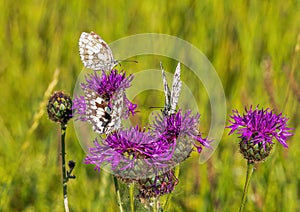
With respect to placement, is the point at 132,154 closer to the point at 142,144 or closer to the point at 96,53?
the point at 142,144

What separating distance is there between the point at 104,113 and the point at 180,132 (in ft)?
0.66

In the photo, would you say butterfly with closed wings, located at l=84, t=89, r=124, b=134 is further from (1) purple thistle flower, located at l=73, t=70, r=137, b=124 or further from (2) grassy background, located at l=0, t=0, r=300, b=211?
(2) grassy background, located at l=0, t=0, r=300, b=211

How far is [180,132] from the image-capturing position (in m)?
1.22

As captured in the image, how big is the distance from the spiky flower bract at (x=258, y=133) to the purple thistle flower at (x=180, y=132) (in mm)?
91

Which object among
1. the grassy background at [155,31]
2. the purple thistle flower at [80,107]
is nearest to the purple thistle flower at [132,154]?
the purple thistle flower at [80,107]

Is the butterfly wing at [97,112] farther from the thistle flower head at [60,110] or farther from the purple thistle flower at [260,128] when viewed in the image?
the purple thistle flower at [260,128]

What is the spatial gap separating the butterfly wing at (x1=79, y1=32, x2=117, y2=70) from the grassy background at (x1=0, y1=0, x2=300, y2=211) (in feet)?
1.75

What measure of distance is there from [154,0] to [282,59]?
0.80 m

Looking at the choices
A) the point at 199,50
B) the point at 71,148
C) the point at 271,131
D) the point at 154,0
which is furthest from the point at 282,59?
the point at 271,131

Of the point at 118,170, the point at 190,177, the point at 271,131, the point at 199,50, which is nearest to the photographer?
the point at 118,170

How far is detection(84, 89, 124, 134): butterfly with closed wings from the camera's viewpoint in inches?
44.9

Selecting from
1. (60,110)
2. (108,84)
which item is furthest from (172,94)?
(60,110)

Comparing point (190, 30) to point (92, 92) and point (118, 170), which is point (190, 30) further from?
point (118, 170)

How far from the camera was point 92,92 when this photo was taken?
1269 millimetres
